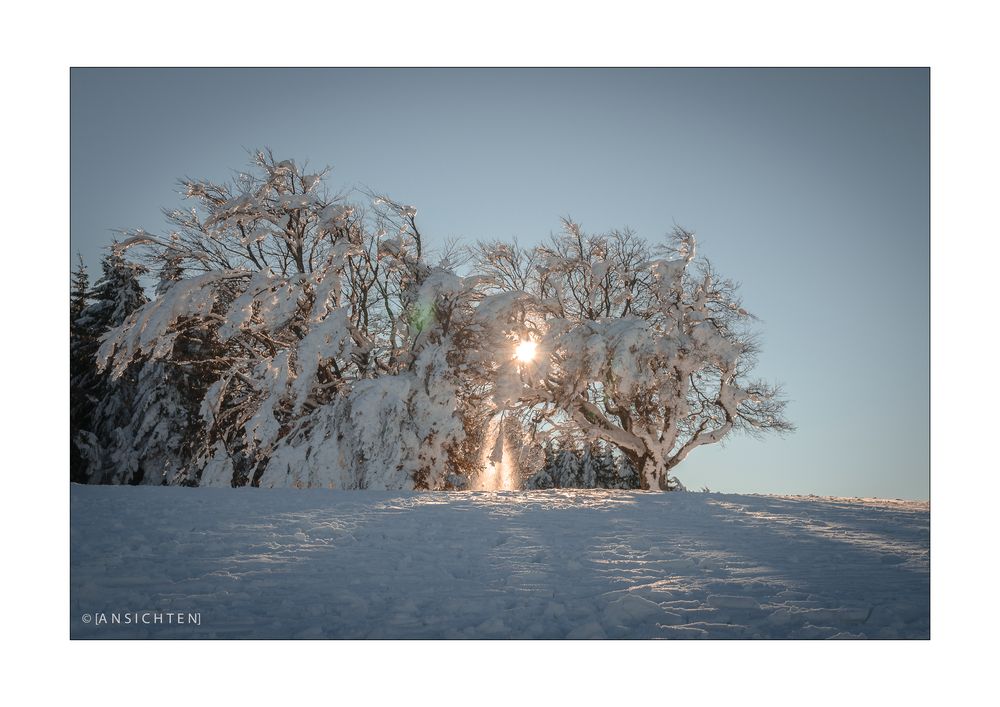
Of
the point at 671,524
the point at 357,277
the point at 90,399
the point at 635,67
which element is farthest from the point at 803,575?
the point at 90,399

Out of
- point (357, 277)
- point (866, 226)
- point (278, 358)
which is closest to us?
point (866, 226)

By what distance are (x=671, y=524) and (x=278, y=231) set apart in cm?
878

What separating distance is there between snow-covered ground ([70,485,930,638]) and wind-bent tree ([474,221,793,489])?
175 inches

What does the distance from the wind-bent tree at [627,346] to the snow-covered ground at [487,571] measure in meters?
4.44

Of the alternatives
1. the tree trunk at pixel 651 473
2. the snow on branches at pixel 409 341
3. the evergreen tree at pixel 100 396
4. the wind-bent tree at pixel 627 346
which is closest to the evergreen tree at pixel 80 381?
the evergreen tree at pixel 100 396

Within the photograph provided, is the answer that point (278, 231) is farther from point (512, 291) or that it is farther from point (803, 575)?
point (803, 575)

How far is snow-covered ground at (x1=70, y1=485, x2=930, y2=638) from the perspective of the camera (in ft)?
14.8

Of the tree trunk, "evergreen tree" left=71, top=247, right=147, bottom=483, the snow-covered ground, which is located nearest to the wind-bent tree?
the tree trunk

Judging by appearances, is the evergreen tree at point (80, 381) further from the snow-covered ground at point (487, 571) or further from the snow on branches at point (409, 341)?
the snow-covered ground at point (487, 571)

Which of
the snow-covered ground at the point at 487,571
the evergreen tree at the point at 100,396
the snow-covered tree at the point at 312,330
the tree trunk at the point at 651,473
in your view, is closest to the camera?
the snow-covered ground at the point at 487,571

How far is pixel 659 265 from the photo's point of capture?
1331 cm

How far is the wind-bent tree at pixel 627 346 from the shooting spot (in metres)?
12.3

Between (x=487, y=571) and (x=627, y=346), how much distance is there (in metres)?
6.88

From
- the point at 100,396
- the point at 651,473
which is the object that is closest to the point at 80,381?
the point at 100,396
